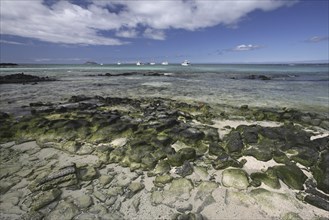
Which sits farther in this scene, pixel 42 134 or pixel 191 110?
pixel 191 110

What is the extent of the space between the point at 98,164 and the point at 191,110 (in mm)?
8267

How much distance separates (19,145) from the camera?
27.7 ft

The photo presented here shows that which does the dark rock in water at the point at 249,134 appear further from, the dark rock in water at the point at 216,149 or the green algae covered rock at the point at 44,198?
the green algae covered rock at the point at 44,198

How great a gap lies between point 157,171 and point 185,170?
81cm

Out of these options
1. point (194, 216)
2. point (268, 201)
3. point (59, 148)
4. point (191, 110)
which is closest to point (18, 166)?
point (59, 148)

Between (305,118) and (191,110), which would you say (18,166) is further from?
(305,118)

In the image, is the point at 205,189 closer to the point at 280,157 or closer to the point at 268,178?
the point at 268,178

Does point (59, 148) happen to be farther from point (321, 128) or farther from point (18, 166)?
point (321, 128)

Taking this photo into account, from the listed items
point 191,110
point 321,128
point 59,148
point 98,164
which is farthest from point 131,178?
point 321,128

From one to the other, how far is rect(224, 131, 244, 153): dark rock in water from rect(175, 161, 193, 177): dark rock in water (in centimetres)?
177

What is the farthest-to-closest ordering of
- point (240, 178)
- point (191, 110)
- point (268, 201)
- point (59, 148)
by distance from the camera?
point (191, 110)
point (59, 148)
point (240, 178)
point (268, 201)

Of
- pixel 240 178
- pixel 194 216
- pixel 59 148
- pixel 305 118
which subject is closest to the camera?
pixel 194 216

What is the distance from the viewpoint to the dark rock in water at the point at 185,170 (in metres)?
6.38

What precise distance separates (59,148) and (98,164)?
215 centimetres
